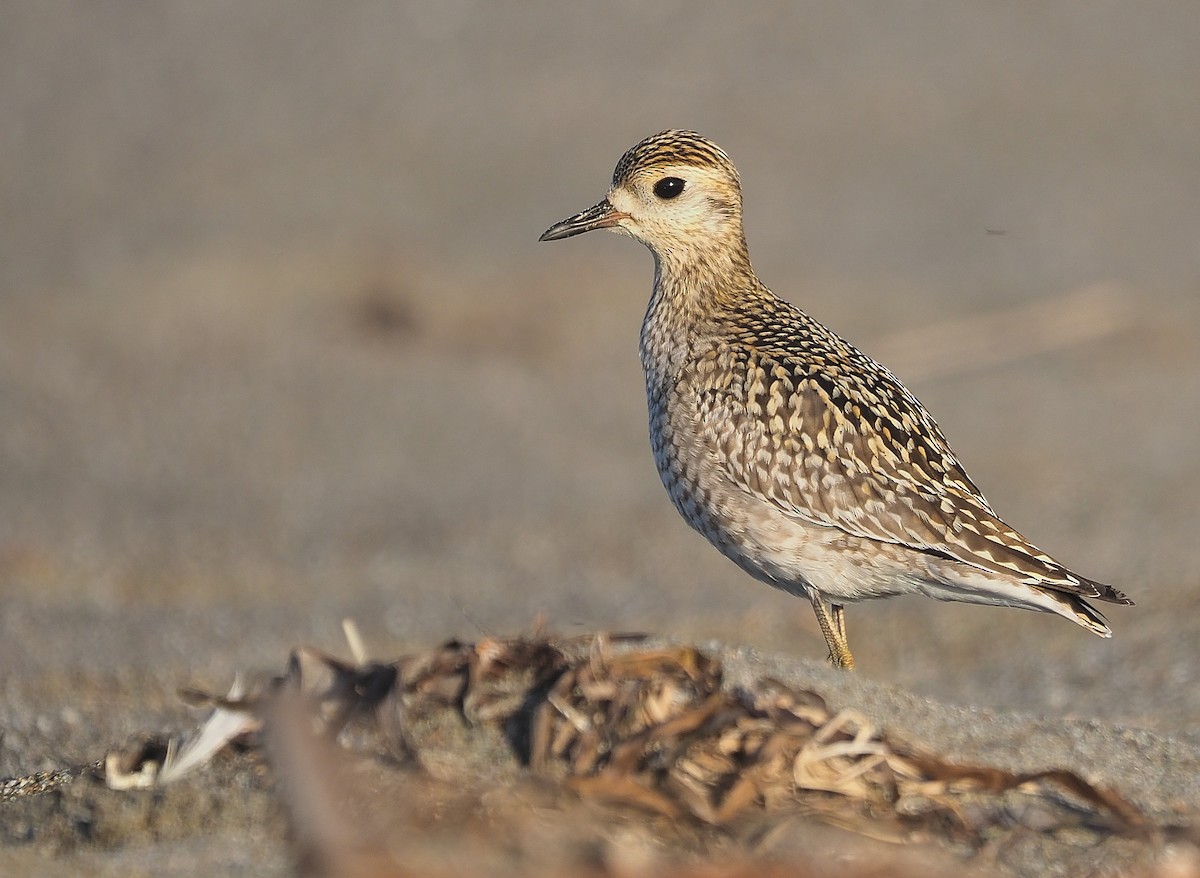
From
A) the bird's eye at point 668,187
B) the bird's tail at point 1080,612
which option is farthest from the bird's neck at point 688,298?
the bird's tail at point 1080,612

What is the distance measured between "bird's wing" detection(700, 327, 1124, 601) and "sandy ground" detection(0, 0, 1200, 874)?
97 cm

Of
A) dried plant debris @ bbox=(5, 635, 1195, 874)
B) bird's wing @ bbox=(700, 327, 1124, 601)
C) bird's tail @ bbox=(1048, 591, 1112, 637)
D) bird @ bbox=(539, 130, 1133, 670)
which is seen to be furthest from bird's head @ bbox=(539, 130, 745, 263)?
dried plant debris @ bbox=(5, 635, 1195, 874)

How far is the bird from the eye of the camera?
4668 millimetres

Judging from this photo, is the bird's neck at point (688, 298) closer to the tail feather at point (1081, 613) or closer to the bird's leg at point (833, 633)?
the bird's leg at point (833, 633)

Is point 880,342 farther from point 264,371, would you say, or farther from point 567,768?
point 567,768

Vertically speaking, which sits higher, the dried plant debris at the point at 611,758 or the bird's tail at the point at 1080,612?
the bird's tail at the point at 1080,612

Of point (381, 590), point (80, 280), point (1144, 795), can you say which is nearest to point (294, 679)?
point (1144, 795)

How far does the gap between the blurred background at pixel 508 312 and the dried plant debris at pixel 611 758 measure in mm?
1741

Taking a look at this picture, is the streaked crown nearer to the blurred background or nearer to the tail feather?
the tail feather

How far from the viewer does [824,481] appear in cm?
481

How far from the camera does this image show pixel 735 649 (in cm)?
399

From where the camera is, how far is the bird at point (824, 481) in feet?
15.3

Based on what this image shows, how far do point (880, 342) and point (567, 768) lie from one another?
694 cm

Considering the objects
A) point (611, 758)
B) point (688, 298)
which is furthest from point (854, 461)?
point (611, 758)
